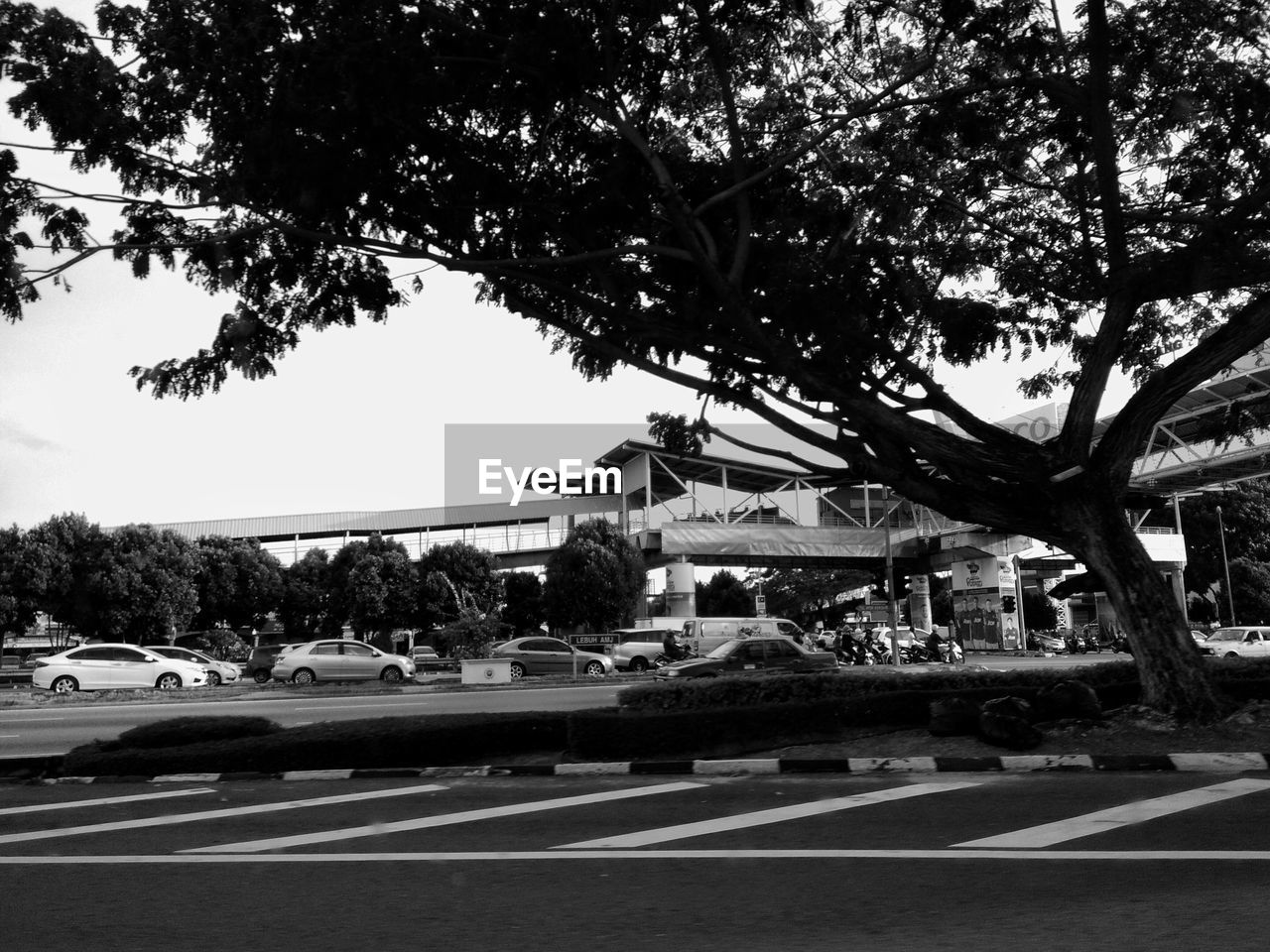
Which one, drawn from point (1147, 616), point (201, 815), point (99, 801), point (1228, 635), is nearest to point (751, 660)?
point (1147, 616)

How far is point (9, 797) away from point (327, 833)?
15.4 ft

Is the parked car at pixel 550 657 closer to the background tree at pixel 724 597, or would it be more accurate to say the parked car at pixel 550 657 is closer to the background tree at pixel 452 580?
the background tree at pixel 452 580

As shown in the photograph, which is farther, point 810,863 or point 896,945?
point 810,863

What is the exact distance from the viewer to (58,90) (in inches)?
398

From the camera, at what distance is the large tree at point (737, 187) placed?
10.2 meters

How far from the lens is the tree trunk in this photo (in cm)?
1182

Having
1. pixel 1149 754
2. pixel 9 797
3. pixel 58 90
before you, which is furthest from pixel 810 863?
pixel 58 90

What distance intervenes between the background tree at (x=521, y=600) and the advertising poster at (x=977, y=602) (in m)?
22.7

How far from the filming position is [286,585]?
2356 inches

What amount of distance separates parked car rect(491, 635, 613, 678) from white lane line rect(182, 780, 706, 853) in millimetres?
26381

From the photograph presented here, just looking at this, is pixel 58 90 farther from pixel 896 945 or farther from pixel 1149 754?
pixel 1149 754

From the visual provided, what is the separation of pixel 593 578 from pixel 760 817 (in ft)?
149

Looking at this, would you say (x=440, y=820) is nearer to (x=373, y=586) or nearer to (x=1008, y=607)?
(x=1008, y=607)

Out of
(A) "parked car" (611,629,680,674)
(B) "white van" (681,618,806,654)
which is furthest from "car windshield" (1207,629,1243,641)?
(A) "parked car" (611,629,680,674)
